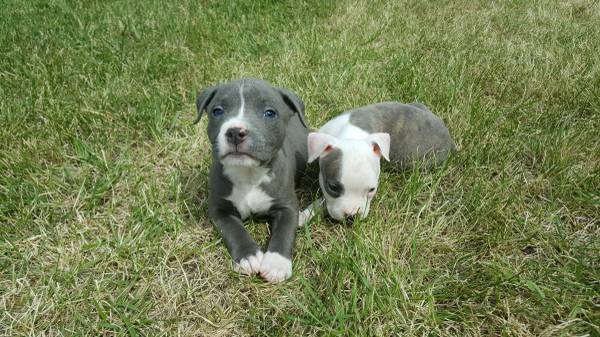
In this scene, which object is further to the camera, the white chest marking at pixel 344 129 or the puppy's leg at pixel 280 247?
the white chest marking at pixel 344 129

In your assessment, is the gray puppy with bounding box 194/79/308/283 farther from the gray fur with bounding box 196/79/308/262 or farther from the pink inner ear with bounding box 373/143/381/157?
the pink inner ear with bounding box 373/143/381/157

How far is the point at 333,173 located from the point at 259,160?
593 millimetres

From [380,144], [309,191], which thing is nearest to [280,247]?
[309,191]

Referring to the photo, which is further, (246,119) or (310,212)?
(310,212)

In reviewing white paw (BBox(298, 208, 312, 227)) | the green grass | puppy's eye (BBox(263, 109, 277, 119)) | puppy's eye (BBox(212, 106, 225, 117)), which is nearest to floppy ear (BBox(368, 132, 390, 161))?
the green grass

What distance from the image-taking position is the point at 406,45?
6609 millimetres

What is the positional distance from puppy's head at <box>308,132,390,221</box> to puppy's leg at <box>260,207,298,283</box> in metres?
0.32

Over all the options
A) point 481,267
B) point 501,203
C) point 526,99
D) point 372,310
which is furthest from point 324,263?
point 526,99

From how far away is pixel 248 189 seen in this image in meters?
3.41

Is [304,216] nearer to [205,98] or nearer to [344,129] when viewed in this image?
[344,129]

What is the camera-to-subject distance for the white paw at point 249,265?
299 cm

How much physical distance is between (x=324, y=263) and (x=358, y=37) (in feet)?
15.9

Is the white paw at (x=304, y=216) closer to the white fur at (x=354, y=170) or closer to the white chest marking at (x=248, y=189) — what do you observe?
the white fur at (x=354, y=170)

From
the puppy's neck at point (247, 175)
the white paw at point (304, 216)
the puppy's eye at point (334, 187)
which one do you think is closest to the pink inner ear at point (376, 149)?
the puppy's eye at point (334, 187)
